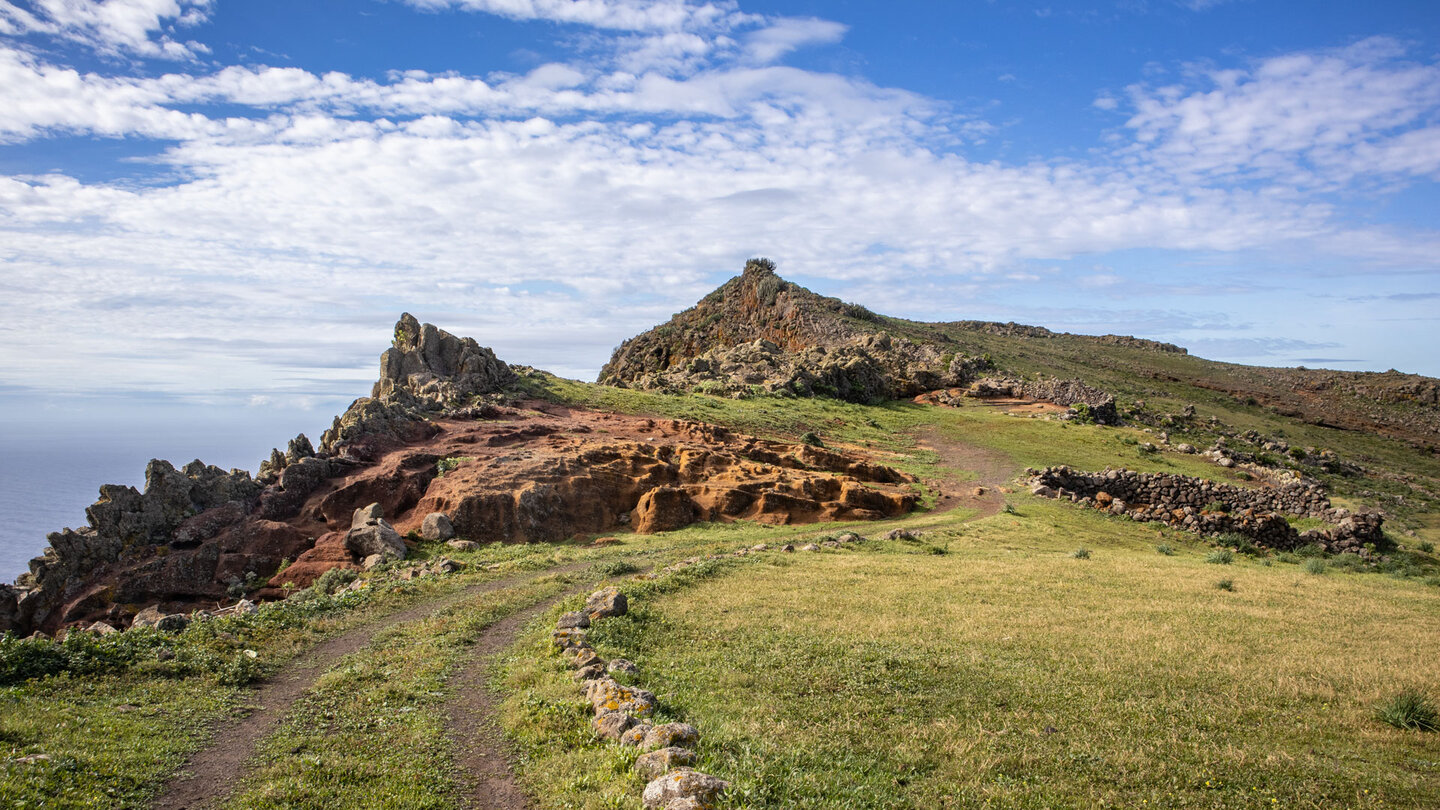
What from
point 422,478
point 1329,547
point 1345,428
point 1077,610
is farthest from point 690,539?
point 1345,428

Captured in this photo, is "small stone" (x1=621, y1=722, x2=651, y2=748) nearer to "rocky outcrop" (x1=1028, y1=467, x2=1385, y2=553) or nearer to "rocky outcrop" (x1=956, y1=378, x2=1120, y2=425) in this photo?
"rocky outcrop" (x1=1028, y1=467, x2=1385, y2=553)

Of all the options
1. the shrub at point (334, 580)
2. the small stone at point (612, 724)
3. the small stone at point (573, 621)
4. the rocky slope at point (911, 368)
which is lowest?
the shrub at point (334, 580)

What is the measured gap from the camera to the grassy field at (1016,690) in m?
7.41

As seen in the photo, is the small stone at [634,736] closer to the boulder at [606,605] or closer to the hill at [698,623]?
the hill at [698,623]

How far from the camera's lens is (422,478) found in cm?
2500

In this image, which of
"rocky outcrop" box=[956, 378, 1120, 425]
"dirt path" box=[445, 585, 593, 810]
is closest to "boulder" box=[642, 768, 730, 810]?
"dirt path" box=[445, 585, 593, 810]

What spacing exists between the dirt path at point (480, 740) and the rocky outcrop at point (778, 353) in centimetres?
3704

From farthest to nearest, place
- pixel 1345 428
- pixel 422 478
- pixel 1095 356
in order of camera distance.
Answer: pixel 1095 356
pixel 1345 428
pixel 422 478

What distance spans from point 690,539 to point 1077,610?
12032mm

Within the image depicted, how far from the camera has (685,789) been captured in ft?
21.9

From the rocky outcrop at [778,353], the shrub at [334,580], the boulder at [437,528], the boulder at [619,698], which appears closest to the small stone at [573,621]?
the boulder at [619,698]

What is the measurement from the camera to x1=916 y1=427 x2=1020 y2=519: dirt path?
29688 millimetres

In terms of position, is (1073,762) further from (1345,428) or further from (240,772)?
(1345,428)

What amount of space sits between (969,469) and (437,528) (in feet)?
82.3
